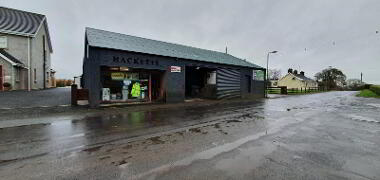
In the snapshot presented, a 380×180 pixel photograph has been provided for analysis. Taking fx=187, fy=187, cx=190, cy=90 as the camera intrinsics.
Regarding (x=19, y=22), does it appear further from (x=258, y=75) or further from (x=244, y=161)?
(x=244, y=161)

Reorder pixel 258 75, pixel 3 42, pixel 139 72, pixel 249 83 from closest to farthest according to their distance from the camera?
pixel 139 72, pixel 3 42, pixel 249 83, pixel 258 75

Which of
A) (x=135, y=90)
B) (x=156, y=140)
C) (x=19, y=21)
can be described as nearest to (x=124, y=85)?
(x=135, y=90)

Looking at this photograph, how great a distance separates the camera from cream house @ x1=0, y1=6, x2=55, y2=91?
19777mm

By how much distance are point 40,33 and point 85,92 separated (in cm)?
2171

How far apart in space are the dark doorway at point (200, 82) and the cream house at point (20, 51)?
61.2ft

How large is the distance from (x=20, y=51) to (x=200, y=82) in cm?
2182

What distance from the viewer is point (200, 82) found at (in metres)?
22.0

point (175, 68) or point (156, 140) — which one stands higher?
point (175, 68)

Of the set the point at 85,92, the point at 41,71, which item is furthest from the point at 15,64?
the point at 85,92

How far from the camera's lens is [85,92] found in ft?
41.2

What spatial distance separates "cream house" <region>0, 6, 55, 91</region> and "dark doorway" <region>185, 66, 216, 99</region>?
61.2 ft

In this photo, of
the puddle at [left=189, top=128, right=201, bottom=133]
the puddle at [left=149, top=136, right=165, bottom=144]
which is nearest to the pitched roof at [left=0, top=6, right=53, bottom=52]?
the puddle at [left=149, top=136, right=165, bottom=144]

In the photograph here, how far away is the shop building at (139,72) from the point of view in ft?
40.5

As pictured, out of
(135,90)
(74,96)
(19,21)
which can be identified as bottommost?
(74,96)
